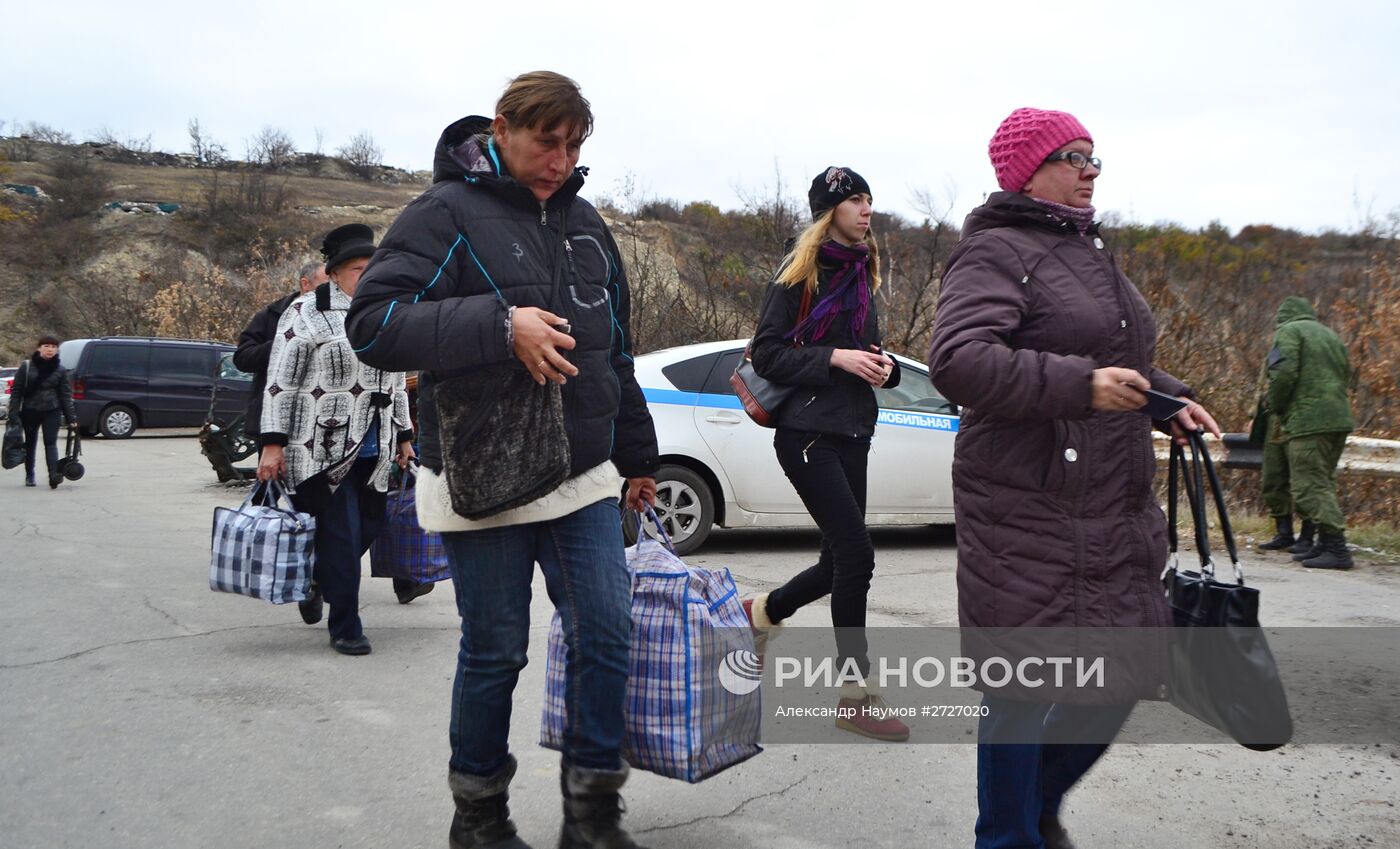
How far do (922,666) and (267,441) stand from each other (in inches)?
121

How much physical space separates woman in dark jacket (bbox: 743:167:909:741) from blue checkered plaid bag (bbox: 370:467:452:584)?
2142 mm

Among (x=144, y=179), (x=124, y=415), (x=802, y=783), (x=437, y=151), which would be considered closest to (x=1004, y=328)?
(x=437, y=151)

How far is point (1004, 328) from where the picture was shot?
2564 mm

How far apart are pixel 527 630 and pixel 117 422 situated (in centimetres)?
2168

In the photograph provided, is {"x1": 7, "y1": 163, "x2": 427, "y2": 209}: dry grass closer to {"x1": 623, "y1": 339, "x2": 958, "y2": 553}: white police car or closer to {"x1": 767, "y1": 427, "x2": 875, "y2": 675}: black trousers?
{"x1": 623, "y1": 339, "x2": 958, "y2": 553}: white police car

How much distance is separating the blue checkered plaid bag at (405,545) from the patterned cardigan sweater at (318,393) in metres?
0.38

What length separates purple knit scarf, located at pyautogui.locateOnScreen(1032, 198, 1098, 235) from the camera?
8.77ft

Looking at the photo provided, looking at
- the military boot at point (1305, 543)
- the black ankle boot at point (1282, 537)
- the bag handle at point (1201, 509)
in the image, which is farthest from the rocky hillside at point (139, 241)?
the bag handle at point (1201, 509)

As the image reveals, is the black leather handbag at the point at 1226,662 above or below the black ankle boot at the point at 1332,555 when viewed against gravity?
above

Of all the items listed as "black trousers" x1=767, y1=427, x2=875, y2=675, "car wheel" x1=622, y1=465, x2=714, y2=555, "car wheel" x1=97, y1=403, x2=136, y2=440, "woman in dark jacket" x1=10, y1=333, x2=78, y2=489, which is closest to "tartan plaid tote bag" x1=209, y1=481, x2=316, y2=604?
"black trousers" x1=767, y1=427, x2=875, y2=675

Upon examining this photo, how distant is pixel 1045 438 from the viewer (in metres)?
2.60

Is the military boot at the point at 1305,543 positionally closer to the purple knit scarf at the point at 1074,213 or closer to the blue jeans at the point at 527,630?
the purple knit scarf at the point at 1074,213

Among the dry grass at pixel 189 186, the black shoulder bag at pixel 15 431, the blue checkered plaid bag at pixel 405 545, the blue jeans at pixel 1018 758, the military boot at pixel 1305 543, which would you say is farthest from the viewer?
the dry grass at pixel 189 186

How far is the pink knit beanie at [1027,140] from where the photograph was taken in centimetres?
270
